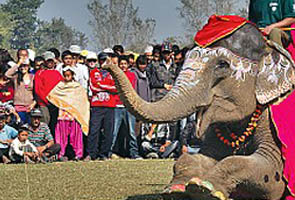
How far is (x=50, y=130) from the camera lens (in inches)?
584

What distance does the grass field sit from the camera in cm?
789

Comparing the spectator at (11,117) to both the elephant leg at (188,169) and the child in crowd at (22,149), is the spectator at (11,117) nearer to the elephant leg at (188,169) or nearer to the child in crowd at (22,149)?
the child in crowd at (22,149)

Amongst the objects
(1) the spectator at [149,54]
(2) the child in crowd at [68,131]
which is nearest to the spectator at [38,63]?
(2) the child in crowd at [68,131]

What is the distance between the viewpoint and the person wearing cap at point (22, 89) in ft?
46.8

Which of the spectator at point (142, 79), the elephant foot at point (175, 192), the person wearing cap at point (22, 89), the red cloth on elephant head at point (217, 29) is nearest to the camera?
the elephant foot at point (175, 192)

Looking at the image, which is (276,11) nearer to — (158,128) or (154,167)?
(154,167)

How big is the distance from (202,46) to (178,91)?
58cm

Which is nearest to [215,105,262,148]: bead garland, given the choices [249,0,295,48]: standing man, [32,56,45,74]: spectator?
[249,0,295,48]: standing man

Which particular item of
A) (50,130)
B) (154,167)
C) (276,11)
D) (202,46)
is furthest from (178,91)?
(50,130)

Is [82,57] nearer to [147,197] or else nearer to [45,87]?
[45,87]

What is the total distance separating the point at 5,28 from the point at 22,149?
80.1 metres

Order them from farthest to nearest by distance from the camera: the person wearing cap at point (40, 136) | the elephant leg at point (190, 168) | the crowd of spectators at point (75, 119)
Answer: the crowd of spectators at point (75, 119), the person wearing cap at point (40, 136), the elephant leg at point (190, 168)

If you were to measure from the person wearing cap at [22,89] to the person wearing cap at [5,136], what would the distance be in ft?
2.00

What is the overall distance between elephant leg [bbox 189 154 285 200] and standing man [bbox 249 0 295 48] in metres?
1.33
